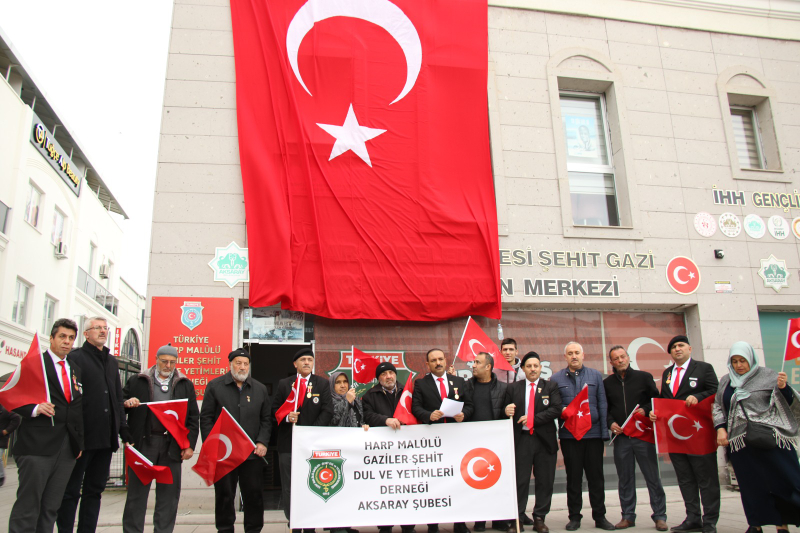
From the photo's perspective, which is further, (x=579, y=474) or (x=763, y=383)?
(x=579, y=474)

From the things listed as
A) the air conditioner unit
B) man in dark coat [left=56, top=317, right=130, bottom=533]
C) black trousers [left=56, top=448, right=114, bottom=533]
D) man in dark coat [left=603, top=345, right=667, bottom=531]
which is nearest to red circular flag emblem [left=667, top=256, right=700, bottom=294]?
man in dark coat [left=603, top=345, right=667, bottom=531]

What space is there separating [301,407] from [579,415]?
292 centimetres

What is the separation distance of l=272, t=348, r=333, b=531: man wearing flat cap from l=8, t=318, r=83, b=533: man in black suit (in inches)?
71.6

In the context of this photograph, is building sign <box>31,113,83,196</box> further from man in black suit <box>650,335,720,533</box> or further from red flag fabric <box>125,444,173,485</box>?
man in black suit <box>650,335,720,533</box>

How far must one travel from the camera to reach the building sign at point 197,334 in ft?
26.0

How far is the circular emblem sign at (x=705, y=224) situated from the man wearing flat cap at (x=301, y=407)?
7.00 metres

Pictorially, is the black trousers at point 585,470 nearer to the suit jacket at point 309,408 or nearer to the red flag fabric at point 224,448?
the suit jacket at point 309,408

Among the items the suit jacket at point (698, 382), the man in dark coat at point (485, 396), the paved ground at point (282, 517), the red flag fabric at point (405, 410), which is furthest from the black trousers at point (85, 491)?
the suit jacket at point (698, 382)

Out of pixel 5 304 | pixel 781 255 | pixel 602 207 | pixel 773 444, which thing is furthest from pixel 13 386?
pixel 5 304

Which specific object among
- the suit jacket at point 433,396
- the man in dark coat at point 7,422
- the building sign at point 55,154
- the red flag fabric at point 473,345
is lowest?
the man in dark coat at point 7,422

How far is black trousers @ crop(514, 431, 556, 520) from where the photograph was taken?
6320 mm

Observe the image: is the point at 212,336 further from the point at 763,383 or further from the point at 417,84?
the point at 763,383

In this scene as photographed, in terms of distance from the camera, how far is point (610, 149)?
10.4m

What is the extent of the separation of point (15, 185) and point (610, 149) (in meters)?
19.8
